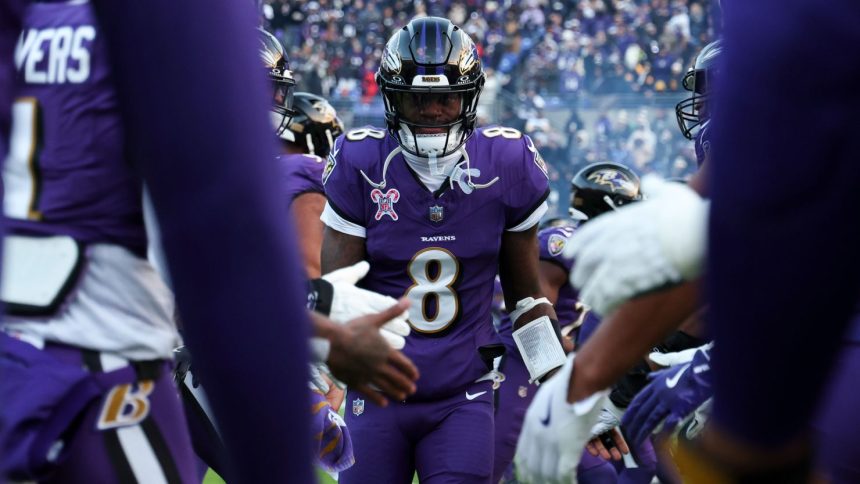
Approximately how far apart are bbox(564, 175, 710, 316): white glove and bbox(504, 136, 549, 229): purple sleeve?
9.08 feet

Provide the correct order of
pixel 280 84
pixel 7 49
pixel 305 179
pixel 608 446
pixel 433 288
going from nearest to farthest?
1. pixel 7 49
2. pixel 433 288
3. pixel 305 179
4. pixel 280 84
5. pixel 608 446

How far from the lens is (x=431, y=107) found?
4.42 meters

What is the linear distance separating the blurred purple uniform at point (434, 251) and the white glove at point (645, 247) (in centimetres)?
271

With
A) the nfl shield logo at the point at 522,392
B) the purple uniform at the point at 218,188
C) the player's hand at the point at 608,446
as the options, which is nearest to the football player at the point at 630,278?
the purple uniform at the point at 218,188

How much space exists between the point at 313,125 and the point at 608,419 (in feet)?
7.02

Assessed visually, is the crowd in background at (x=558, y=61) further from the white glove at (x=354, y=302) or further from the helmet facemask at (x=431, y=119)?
the white glove at (x=354, y=302)

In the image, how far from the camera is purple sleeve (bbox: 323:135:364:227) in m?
4.33

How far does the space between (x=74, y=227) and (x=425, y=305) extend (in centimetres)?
252

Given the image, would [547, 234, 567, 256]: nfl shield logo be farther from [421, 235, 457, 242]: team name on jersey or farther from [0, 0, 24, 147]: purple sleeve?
[0, 0, 24, 147]: purple sleeve

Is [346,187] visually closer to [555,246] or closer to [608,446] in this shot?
[555,246]

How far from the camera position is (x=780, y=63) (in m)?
0.98

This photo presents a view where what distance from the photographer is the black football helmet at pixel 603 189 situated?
656 centimetres

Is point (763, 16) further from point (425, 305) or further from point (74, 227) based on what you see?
point (425, 305)

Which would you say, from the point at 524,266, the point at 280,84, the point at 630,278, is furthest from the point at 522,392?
the point at 630,278
